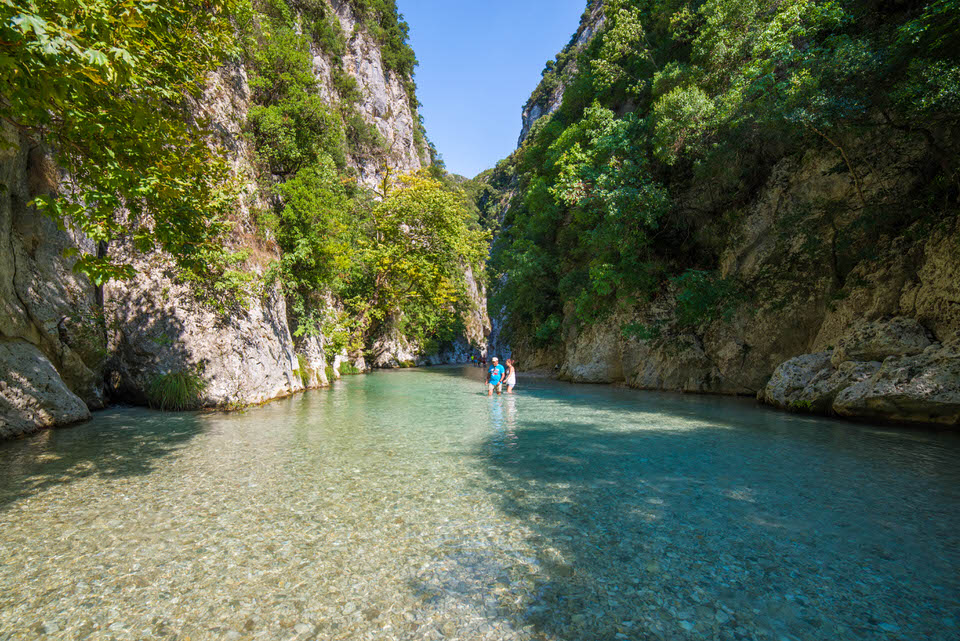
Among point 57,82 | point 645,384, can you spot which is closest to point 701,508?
point 57,82

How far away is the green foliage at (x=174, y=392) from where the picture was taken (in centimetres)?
1034

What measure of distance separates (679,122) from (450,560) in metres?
17.7

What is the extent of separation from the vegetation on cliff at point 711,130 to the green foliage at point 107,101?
11.8 m

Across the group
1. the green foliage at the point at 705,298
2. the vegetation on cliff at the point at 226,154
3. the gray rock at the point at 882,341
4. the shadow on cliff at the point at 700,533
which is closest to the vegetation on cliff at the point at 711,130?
the green foliage at the point at 705,298

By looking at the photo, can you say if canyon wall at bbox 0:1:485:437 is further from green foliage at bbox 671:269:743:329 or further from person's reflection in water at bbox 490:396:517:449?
green foliage at bbox 671:269:743:329

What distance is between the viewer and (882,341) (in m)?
9.40

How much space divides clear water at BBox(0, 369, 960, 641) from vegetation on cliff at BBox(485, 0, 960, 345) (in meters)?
7.24

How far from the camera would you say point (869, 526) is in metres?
4.15

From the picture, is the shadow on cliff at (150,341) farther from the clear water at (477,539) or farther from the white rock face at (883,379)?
the white rock face at (883,379)

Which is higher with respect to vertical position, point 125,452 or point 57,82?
point 57,82

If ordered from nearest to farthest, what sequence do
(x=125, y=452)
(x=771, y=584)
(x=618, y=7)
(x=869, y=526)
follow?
(x=771, y=584) → (x=869, y=526) → (x=125, y=452) → (x=618, y=7)

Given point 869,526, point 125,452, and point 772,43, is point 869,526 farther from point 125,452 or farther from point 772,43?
point 772,43

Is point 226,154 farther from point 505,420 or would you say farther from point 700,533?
point 700,533

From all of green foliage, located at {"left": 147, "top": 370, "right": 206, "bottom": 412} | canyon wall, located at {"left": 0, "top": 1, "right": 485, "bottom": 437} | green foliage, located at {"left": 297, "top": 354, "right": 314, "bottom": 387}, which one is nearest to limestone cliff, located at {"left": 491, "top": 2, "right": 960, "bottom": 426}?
green foliage, located at {"left": 297, "top": 354, "right": 314, "bottom": 387}
